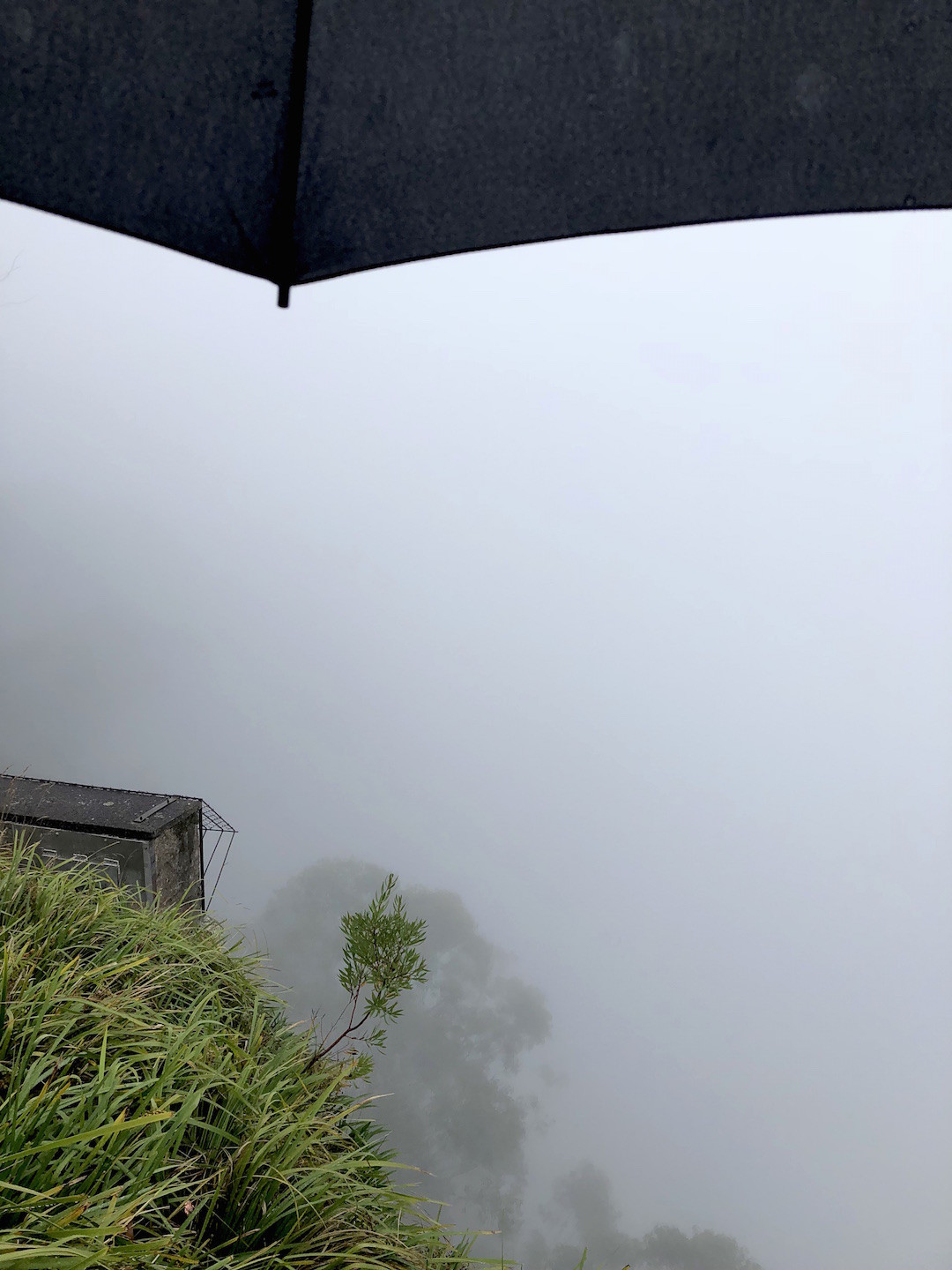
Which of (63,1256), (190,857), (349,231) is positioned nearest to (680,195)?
(349,231)

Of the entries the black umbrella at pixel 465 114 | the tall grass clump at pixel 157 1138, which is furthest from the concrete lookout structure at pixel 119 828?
the black umbrella at pixel 465 114

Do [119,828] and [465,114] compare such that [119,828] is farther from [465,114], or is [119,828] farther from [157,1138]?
[465,114]

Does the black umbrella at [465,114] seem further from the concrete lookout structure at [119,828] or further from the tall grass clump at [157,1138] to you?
the concrete lookout structure at [119,828]

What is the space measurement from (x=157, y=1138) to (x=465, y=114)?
7.41 feet

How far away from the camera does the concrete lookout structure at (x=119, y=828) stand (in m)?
7.19

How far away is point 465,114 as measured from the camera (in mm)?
906

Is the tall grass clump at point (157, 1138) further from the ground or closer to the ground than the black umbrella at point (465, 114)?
closer to the ground

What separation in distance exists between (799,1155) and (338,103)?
86719 millimetres

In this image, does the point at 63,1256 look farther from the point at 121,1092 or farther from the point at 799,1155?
the point at 799,1155

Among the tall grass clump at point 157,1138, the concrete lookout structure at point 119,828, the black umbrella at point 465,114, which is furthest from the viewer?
the concrete lookout structure at point 119,828

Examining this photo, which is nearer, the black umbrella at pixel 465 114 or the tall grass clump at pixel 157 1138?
the black umbrella at pixel 465 114

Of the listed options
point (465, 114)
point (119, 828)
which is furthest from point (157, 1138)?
point (119, 828)

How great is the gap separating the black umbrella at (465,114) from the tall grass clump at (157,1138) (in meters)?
1.61

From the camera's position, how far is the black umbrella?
2.65 ft
